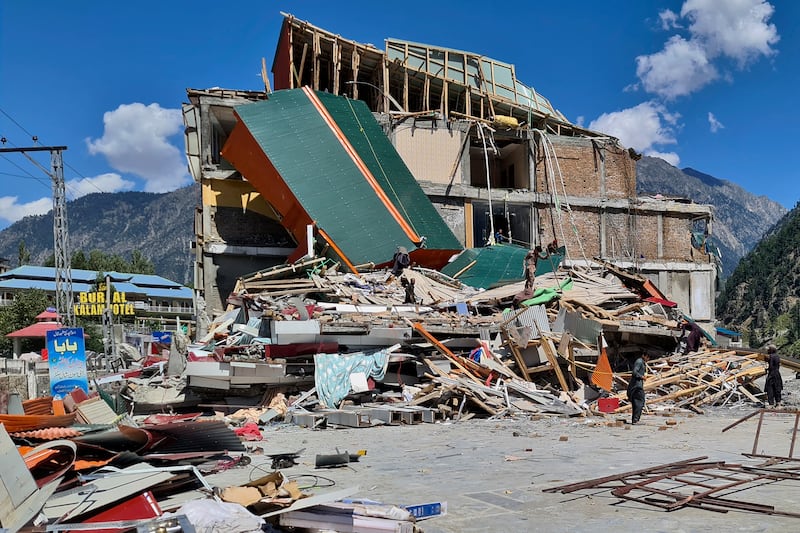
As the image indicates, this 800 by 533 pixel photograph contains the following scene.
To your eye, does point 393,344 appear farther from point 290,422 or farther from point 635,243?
point 635,243

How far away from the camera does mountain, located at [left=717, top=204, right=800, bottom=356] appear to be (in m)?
62.7

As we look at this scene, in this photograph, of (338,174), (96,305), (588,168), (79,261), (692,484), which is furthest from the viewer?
(79,261)

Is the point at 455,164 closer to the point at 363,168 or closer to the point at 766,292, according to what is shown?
the point at 363,168

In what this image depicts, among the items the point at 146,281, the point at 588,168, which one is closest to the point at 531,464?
the point at 588,168

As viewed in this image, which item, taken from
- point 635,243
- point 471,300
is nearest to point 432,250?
point 471,300

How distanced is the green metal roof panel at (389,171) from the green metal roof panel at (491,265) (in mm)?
662

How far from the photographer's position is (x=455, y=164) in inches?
1048

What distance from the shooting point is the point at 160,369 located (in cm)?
1566

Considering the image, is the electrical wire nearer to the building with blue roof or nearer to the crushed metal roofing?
the crushed metal roofing

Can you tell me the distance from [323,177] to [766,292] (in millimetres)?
64728

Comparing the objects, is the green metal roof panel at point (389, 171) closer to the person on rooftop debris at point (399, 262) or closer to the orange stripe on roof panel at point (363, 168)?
the orange stripe on roof panel at point (363, 168)

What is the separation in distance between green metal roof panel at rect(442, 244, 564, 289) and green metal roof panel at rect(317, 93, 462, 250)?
66 centimetres

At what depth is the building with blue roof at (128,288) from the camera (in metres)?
62.2

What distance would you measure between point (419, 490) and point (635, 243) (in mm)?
24866
